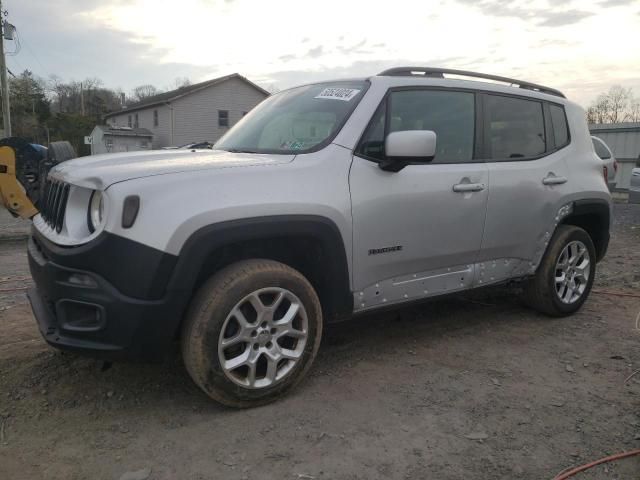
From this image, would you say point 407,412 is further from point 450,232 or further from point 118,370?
point 118,370

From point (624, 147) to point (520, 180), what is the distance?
18.2 metres

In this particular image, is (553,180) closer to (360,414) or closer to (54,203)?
(360,414)

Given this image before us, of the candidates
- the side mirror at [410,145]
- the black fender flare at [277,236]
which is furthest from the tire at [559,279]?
the black fender flare at [277,236]

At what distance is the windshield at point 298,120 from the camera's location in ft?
11.0

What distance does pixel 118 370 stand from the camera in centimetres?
341

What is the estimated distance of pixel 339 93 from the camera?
11.7 ft

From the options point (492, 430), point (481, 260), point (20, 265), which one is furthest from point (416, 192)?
point (20, 265)

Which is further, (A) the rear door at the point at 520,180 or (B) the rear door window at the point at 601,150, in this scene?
(B) the rear door window at the point at 601,150

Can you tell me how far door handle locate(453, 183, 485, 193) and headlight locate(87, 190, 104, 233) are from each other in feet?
7.36

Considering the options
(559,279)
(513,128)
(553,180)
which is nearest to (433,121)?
(513,128)

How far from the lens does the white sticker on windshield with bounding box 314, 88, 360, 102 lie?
3.47 meters

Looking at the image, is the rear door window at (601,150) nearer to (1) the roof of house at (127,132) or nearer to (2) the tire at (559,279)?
(2) the tire at (559,279)

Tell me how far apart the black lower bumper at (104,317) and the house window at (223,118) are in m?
35.8

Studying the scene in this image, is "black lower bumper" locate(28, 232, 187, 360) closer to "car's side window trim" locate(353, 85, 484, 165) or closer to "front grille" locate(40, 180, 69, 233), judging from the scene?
"front grille" locate(40, 180, 69, 233)
